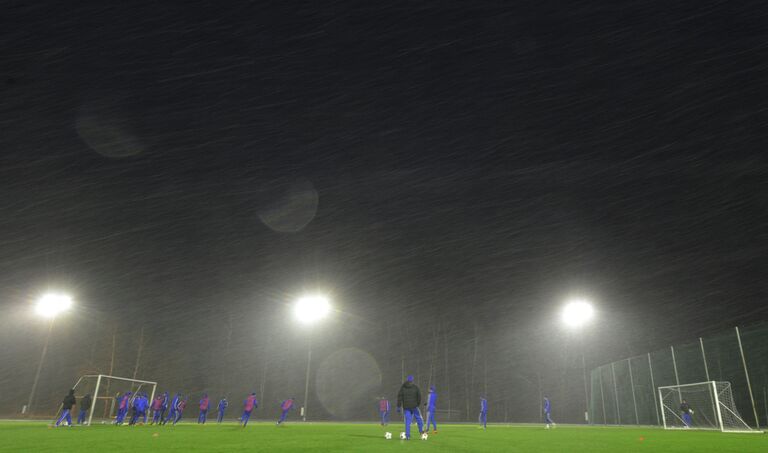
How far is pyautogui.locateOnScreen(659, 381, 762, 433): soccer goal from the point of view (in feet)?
71.5

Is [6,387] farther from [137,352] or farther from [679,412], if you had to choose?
[679,412]

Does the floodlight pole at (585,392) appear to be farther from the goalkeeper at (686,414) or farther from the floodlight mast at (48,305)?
the floodlight mast at (48,305)

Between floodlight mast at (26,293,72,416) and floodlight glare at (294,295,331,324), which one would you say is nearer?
floodlight mast at (26,293,72,416)

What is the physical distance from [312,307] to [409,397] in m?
21.5

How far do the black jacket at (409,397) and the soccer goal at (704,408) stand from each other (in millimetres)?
16871

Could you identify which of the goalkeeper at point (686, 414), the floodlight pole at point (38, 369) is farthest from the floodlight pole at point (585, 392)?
the floodlight pole at point (38, 369)

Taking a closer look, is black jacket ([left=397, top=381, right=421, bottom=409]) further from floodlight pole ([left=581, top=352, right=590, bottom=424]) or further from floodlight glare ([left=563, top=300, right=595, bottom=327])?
floodlight pole ([left=581, top=352, right=590, bottom=424])

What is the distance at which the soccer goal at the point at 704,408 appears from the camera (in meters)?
21.8

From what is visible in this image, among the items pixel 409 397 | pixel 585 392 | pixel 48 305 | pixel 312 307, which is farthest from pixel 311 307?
pixel 585 392

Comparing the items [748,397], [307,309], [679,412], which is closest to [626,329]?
[679,412]

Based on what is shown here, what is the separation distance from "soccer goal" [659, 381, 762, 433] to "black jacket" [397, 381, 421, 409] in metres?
16.9

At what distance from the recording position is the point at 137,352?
38.0 meters

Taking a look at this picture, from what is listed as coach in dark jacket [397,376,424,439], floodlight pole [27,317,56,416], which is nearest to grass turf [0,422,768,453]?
coach in dark jacket [397,376,424,439]

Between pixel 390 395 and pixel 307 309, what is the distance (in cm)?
1771
